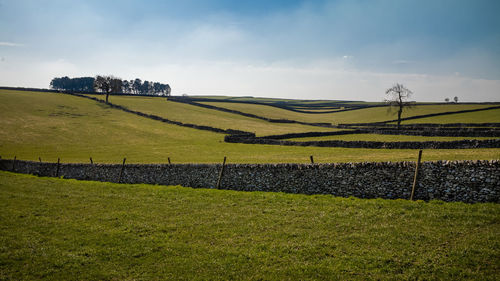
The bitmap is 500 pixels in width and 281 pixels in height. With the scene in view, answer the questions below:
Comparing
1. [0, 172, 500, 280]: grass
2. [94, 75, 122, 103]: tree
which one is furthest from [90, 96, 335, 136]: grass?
[0, 172, 500, 280]: grass

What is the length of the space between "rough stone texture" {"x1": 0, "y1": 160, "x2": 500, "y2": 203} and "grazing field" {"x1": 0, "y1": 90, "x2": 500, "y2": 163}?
10.1 m

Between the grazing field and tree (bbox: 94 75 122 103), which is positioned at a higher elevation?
tree (bbox: 94 75 122 103)

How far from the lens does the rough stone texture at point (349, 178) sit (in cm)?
1281

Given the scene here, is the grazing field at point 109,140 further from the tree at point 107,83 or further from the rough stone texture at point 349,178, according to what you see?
the tree at point 107,83

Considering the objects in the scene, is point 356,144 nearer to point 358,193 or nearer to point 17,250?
point 358,193

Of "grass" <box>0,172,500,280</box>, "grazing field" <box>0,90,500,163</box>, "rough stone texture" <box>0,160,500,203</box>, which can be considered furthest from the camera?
"grazing field" <box>0,90,500,163</box>

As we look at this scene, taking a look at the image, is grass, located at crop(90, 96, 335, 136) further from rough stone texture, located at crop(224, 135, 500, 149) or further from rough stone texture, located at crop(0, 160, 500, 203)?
rough stone texture, located at crop(0, 160, 500, 203)

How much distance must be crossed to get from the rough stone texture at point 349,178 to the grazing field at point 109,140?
1007cm

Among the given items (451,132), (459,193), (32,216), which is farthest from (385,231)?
(451,132)

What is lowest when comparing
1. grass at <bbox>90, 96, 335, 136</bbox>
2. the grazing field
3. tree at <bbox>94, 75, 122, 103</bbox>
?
the grazing field

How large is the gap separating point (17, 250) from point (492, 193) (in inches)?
708

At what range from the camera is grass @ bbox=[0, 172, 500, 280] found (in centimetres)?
809

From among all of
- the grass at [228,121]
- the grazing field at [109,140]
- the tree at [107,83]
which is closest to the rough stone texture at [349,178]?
the grazing field at [109,140]

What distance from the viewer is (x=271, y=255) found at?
907 cm
